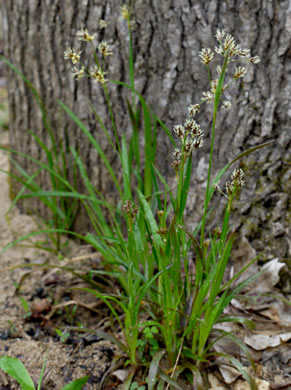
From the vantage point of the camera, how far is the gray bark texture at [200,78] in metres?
1.70

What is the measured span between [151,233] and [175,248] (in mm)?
183

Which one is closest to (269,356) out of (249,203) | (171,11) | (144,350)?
(144,350)

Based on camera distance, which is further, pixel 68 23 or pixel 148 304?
pixel 68 23

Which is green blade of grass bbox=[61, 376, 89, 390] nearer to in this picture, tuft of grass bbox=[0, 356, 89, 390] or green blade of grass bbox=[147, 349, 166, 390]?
tuft of grass bbox=[0, 356, 89, 390]

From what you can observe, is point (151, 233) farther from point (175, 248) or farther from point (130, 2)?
point (130, 2)

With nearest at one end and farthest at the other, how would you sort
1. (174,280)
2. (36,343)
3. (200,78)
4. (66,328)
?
(174,280)
(66,328)
(36,343)
(200,78)

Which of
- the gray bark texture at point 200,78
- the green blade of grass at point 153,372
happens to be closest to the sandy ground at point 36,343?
the green blade of grass at point 153,372

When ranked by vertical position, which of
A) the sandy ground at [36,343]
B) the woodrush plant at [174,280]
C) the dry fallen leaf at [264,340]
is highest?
the woodrush plant at [174,280]

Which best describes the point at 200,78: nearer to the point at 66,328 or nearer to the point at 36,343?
the point at 66,328

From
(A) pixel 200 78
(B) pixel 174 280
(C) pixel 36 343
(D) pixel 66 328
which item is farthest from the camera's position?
(A) pixel 200 78

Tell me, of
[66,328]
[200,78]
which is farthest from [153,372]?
[200,78]

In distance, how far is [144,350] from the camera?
1.58 metres

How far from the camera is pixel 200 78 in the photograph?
1.81 m

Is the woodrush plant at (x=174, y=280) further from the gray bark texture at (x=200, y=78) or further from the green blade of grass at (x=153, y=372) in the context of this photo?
the gray bark texture at (x=200, y=78)
